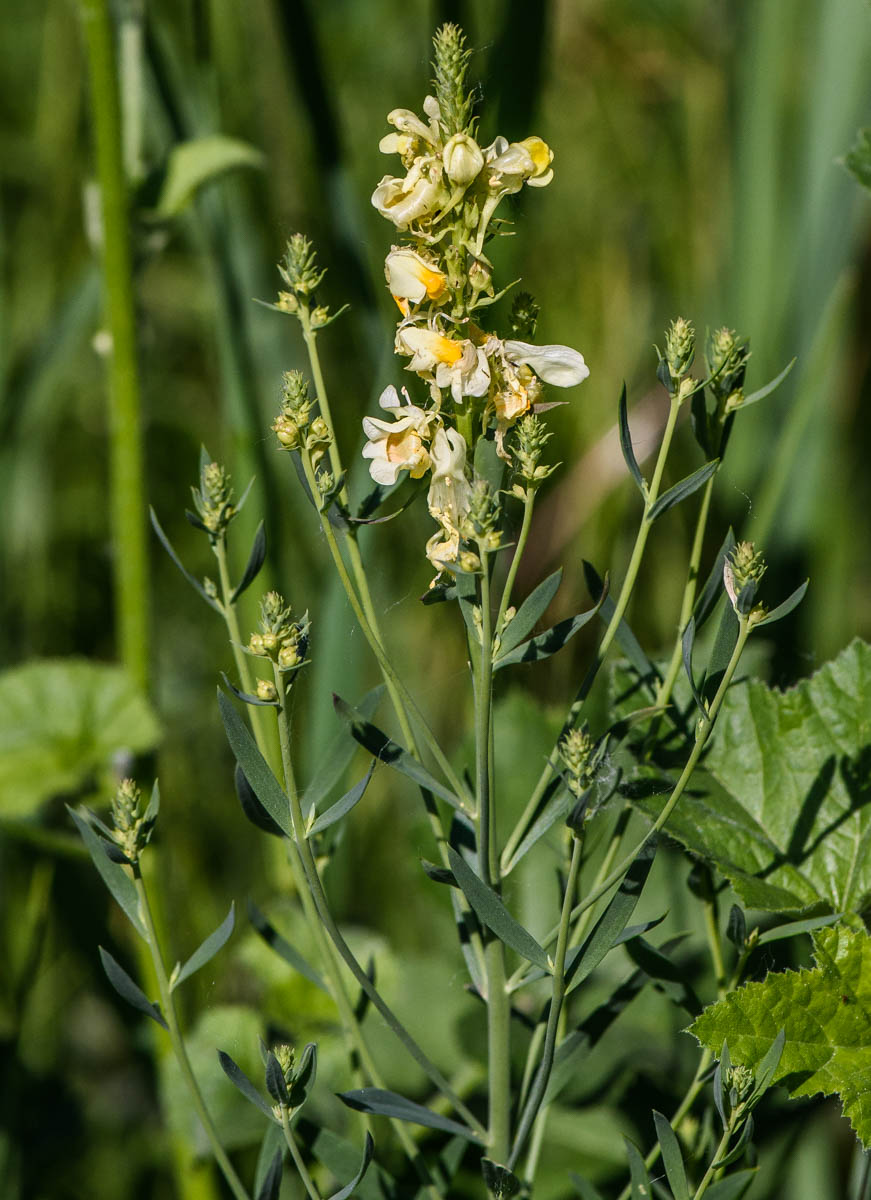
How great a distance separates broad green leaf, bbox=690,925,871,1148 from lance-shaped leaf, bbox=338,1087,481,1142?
0.13 metres

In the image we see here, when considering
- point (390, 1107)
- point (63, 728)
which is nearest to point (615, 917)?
point (390, 1107)

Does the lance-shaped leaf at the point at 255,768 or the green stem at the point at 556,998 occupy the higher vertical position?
the lance-shaped leaf at the point at 255,768

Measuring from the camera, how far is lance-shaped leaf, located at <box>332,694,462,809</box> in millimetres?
564

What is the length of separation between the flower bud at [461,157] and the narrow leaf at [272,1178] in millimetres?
483

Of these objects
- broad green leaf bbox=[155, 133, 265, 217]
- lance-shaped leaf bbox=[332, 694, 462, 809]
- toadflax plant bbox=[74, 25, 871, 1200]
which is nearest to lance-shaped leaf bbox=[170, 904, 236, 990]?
toadflax plant bbox=[74, 25, 871, 1200]

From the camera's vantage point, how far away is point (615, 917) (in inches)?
21.5

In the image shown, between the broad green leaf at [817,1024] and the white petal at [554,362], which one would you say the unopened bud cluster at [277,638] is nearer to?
the white petal at [554,362]

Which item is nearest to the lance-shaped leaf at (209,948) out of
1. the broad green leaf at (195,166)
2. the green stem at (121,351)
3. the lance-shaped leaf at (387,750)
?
the lance-shaped leaf at (387,750)

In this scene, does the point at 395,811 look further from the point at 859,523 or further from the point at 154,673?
the point at 859,523

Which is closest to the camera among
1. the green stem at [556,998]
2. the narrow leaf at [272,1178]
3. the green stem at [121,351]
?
the green stem at [556,998]

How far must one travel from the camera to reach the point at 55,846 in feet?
3.06

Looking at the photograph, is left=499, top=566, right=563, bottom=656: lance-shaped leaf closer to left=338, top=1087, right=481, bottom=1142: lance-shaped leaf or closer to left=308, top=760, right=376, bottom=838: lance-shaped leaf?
left=308, top=760, right=376, bottom=838: lance-shaped leaf

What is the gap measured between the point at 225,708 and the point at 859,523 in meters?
1.59

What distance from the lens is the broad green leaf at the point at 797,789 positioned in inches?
27.0
